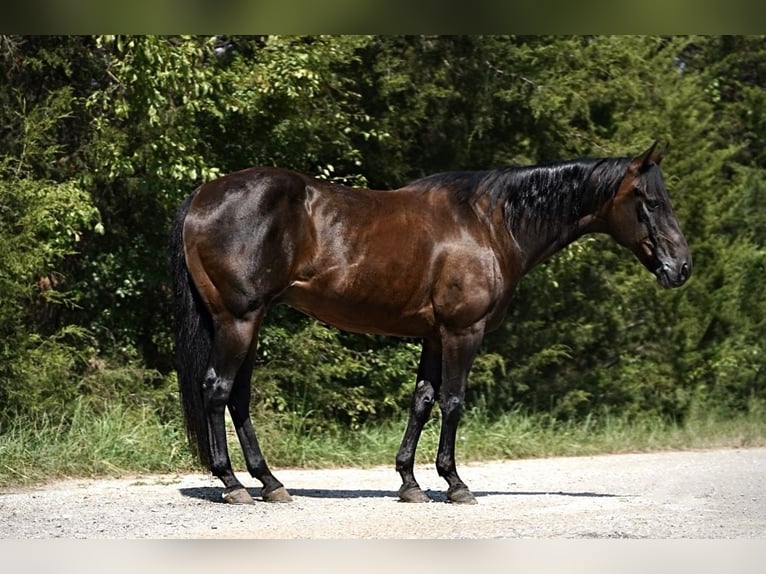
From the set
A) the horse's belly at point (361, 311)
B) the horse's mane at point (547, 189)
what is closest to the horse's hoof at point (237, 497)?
the horse's belly at point (361, 311)

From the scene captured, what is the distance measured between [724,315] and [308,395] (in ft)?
19.3

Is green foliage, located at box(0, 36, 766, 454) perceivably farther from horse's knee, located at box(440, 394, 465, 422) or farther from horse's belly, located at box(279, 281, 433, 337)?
horse's knee, located at box(440, 394, 465, 422)

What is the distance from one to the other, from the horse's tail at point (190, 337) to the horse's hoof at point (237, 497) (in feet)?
0.94

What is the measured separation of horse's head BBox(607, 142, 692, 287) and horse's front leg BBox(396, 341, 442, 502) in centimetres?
159

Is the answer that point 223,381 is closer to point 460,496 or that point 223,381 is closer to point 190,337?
point 190,337

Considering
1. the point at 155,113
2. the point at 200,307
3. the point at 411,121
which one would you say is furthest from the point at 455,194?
the point at 411,121

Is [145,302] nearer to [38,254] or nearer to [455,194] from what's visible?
[38,254]

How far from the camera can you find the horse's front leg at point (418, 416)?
7.43 m

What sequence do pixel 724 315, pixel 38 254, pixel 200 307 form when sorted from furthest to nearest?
pixel 724 315 → pixel 38 254 → pixel 200 307

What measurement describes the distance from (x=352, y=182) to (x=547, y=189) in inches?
169

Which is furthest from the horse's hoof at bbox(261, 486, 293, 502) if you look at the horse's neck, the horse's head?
the horse's head

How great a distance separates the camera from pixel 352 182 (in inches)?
461

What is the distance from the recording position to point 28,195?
9.72 m

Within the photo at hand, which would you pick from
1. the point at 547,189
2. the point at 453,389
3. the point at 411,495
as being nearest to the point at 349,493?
the point at 411,495
